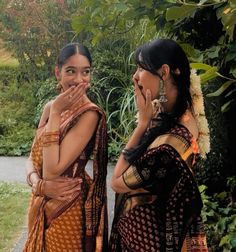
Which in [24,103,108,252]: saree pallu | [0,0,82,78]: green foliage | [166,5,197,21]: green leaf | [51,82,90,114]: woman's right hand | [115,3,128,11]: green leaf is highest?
[0,0,82,78]: green foliage

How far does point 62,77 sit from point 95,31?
993 mm

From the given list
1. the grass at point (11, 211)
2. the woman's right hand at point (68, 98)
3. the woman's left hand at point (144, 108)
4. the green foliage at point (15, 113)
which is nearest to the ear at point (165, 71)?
the woman's left hand at point (144, 108)

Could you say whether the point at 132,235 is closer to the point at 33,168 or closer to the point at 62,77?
the point at 33,168

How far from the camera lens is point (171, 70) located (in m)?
1.71

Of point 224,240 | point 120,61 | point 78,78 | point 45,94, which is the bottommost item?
point 224,240

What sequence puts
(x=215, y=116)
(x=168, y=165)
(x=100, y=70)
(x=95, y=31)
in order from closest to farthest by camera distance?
(x=168, y=165) < (x=95, y=31) < (x=215, y=116) < (x=100, y=70)

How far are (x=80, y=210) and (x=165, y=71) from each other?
0.84 meters

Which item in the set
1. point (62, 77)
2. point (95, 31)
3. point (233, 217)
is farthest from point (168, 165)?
point (233, 217)

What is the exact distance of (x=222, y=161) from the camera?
423cm

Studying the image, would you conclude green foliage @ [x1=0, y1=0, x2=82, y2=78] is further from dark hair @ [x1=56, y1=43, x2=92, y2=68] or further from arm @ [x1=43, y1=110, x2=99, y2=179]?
arm @ [x1=43, y1=110, x2=99, y2=179]

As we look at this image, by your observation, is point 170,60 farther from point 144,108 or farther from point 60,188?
point 60,188

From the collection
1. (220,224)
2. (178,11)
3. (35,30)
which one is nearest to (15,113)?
(35,30)

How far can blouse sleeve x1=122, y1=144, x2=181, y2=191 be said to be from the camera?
1686mm

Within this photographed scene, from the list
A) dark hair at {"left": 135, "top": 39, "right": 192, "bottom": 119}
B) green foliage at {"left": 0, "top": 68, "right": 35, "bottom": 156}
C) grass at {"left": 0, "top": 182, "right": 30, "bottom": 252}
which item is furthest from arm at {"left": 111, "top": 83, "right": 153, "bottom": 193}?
green foliage at {"left": 0, "top": 68, "right": 35, "bottom": 156}
